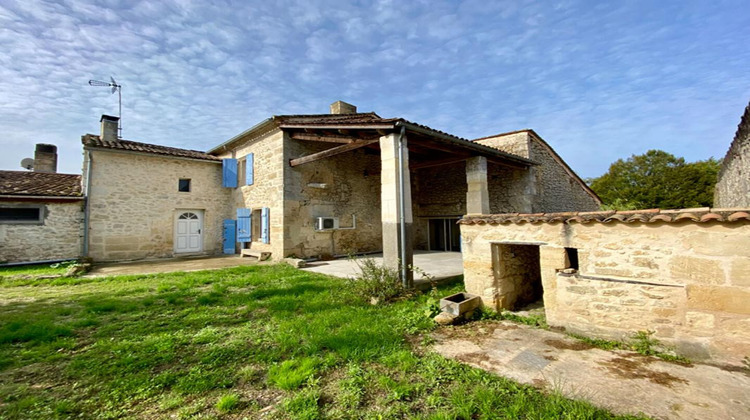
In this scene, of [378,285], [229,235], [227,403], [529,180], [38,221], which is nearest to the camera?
[227,403]

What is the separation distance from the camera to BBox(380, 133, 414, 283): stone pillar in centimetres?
561

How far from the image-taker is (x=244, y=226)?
34.8ft

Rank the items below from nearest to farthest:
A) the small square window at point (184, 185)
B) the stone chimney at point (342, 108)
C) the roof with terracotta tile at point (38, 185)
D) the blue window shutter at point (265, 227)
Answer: the roof with terracotta tile at point (38, 185) → the blue window shutter at point (265, 227) → the small square window at point (184, 185) → the stone chimney at point (342, 108)

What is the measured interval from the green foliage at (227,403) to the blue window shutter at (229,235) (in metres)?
9.92

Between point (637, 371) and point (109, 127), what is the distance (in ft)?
49.5

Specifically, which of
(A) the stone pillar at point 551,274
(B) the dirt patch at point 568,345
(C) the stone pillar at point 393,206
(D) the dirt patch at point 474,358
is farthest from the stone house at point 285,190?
(D) the dirt patch at point 474,358

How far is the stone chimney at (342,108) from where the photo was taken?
11.9 metres

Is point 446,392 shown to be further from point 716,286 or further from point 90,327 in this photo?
point 90,327

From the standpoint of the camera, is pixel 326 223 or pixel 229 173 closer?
pixel 326 223

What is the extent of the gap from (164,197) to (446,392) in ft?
37.5

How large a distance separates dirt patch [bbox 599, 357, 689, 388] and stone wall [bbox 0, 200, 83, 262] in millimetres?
13084

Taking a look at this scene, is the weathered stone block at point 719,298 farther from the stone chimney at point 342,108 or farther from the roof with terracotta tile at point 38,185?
the roof with terracotta tile at point 38,185

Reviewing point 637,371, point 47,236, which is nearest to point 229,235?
Result: point 47,236

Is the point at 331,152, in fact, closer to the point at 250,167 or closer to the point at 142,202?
the point at 250,167
